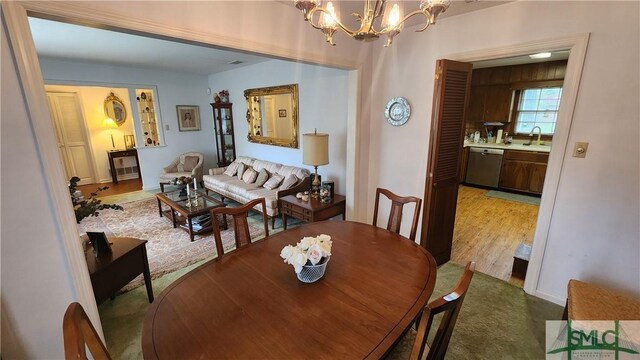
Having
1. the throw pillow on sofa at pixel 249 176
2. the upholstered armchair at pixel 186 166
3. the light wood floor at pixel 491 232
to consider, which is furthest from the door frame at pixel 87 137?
the light wood floor at pixel 491 232

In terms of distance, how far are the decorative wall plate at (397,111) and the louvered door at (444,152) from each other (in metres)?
0.46

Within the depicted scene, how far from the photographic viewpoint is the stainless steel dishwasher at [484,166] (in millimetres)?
5375

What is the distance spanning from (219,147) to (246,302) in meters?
5.41

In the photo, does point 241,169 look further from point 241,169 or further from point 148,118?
point 148,118

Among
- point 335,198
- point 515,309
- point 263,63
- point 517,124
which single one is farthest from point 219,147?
point 517,124

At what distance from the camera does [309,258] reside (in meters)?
1.33

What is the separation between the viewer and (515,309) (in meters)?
2.25

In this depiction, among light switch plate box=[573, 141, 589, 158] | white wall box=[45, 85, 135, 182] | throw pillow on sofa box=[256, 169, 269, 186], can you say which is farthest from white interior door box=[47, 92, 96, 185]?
light switch plate box=[573, 141, 589, 158]

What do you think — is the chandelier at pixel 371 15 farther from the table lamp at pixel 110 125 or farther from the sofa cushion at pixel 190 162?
the table lamp at pixel 110 125

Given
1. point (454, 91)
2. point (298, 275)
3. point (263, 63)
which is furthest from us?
point (263, 63)

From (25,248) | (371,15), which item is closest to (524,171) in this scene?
(371,15)

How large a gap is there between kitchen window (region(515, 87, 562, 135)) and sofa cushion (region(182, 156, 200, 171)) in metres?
6.74

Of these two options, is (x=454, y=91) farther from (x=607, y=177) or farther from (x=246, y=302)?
(x=246, y=302)

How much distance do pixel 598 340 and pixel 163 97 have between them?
6.99 m
